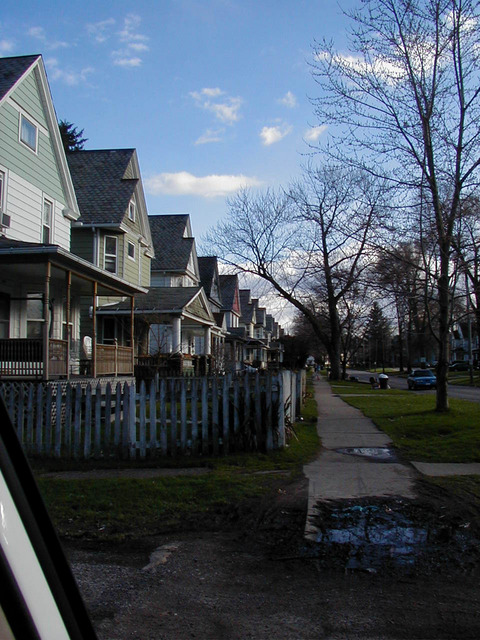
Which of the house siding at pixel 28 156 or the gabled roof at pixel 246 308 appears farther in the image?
the gabled roof at pixel 246 308

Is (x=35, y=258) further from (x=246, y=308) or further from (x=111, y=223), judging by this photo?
(x=246, y=308)

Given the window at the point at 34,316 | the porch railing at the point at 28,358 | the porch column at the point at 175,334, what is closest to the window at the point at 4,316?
the window at the point at 34,316

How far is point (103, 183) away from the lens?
26.1 metres

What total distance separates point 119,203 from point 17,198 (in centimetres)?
834

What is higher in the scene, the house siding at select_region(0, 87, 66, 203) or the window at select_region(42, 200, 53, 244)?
the house siding at select_region(0, 87, 66, 203)

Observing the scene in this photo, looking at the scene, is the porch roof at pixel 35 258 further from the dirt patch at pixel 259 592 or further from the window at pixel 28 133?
the dirt patch at pixel 259 592

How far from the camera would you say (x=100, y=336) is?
25219 millimetres

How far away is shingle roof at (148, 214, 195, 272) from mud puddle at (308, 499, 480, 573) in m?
28.6

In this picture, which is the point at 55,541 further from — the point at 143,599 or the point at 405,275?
the point at 405,275

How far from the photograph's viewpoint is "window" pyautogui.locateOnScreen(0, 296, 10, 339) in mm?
16375

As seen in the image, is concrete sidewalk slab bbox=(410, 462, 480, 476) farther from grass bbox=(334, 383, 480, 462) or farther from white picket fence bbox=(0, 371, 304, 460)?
white picket fence bbox=(0, 371, 304, 460)

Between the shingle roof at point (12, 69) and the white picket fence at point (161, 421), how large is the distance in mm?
10288

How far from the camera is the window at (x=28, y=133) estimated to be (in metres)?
17.1

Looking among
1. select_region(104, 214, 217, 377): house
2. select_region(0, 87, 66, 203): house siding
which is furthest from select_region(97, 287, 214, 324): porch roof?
select_region(0, 87, 66, 203): house siding
